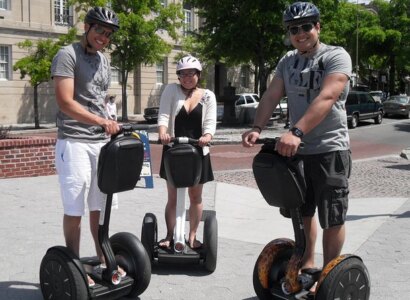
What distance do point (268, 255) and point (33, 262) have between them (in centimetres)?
234

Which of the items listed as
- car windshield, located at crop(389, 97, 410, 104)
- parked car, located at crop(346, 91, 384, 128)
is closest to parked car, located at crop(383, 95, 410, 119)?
car windshield, located at crop(389, 97, 410, 104)

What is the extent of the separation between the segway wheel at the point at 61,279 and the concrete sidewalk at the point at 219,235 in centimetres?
44

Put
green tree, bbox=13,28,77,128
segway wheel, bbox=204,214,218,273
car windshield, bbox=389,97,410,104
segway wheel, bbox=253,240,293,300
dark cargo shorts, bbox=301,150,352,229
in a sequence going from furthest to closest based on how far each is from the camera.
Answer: car windshield, bbox=389,97,410,104, green tree, bbox=13,28,77,128, segway wheel, bbox=204,214,218,273, segway wheel, bbox=253,240,293,300, dark cargo shorts, bbox=301,150,352,229

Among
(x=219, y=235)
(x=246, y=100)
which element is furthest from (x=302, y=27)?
(x=246, y=100)

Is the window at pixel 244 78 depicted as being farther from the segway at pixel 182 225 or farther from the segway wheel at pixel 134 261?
the segway wheel at pixel 134 261

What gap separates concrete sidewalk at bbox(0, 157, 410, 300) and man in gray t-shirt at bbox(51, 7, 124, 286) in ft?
2.85

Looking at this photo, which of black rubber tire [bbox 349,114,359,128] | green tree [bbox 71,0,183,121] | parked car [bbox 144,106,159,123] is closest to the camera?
black rubber tire [bbox 349,114,359,128]

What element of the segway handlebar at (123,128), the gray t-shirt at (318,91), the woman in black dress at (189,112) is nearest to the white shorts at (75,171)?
the segway handlebar at (123,128)

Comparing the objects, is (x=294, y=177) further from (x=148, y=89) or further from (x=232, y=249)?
(x=148, y=89)

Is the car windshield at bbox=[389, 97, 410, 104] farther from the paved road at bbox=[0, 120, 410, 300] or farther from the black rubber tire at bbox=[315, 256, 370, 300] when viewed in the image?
the black rubber tire at bbox=[315, 256, 370, 300]

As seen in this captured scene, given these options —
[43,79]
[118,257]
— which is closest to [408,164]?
[118,257]

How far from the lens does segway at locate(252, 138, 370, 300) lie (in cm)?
357

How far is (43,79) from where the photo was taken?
26531 millimetres

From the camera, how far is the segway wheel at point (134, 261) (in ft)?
13.6
